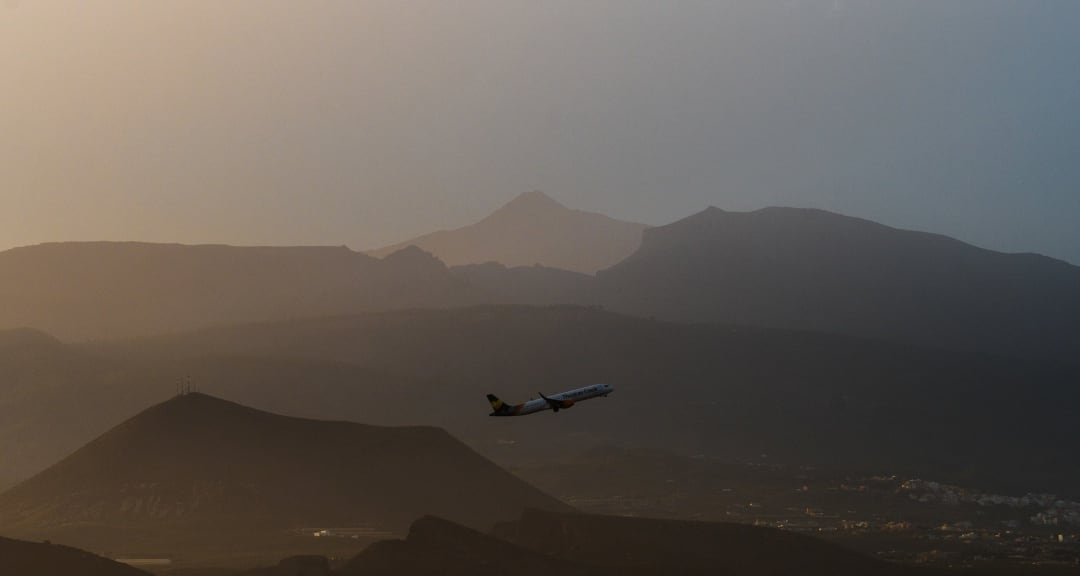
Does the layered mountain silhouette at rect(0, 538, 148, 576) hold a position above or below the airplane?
below

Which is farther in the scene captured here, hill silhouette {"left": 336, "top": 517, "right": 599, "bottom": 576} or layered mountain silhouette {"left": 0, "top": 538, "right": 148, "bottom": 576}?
hill silhouette {"left": 336, "top": 517, "right": 599, "bottom": 576}

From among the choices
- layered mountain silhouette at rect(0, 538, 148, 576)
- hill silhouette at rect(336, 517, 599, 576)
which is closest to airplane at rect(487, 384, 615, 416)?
hill silhouette at rect(336, 517, 599, 576)

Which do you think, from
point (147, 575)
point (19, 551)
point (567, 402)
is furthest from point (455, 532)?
point (19, 551)

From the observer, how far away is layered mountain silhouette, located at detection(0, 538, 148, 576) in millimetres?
170250

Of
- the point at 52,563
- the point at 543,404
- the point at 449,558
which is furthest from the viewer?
the point at 543,404

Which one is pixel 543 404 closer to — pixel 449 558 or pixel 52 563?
pixel 449 558

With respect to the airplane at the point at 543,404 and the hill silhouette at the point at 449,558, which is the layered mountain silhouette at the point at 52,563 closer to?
the hill silhouette at the point at 449,558

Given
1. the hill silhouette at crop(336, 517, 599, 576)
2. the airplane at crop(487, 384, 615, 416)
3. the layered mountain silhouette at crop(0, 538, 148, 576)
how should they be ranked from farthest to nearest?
1. the airplane at crop(487, 384, 615, 416)
2. the hill silhouette at crop(336, 517, 599, 576)
3. the layered mountain silhouette at crop(0, 538, 148, 576)

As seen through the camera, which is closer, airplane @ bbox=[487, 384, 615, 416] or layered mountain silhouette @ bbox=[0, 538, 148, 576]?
layered mountain silhouette @ bbox=[0, 538, 148, 576]

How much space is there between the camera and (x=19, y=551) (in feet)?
571

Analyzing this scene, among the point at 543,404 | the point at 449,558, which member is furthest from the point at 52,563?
the point at 543,404

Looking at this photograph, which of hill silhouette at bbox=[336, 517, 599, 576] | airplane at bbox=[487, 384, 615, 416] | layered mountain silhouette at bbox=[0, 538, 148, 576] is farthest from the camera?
airplane at bbox=[487, 384, 615, 416]

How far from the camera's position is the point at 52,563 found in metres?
172

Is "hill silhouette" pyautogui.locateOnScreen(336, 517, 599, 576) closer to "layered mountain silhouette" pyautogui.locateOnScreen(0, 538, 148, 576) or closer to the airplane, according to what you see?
the airplane
